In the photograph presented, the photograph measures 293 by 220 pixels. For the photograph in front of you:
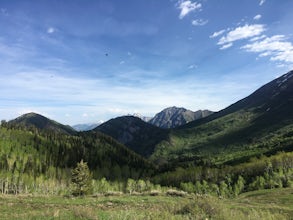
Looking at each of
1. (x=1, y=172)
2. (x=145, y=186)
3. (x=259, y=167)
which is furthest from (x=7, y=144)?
(x=259, y=167)

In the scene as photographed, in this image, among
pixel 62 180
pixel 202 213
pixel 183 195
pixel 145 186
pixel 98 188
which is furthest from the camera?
pixel 62 180

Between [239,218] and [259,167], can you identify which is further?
[259,167]

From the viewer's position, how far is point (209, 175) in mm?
151375

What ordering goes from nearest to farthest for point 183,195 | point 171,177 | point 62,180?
point 183,195
point 171,177
point 62,180

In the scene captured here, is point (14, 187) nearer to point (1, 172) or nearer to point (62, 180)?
point (1, 172)

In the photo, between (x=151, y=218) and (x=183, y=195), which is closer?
(x=151, y=218)

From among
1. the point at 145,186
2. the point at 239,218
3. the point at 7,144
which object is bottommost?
the point at 145,186

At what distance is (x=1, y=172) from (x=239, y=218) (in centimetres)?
15419

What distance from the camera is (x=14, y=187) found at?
147 meters

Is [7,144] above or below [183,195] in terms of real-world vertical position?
above

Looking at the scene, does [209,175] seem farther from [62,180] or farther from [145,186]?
[62,180]

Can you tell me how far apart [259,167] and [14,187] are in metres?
120

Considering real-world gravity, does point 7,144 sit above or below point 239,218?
above

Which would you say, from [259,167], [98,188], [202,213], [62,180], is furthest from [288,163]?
Result: [202,213]
